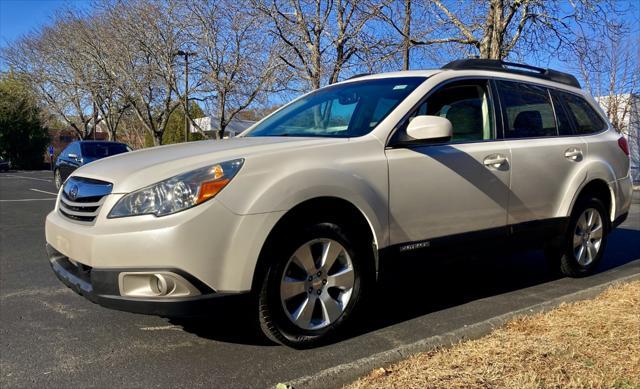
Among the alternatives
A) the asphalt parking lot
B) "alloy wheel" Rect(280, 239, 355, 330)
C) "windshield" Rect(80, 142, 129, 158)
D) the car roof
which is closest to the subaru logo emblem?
the asphalt parking lot

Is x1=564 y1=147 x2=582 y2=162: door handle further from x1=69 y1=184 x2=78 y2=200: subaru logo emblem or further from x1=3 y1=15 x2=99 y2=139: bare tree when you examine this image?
x1=3 y1=15 x2=99 y2=139: bare tree

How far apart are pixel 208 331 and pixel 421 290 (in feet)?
→ 6.79

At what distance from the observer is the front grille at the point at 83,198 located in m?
3.21

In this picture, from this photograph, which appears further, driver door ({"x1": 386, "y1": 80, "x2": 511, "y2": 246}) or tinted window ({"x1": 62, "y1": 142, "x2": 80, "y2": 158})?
tinted window ({"x1": 62, "y1": 142, "x2": 80, "y2": 158})

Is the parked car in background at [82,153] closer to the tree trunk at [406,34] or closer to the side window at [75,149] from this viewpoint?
the side window at [75,149]

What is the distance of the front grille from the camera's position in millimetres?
3209

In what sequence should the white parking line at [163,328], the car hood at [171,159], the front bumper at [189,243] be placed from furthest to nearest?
the white parking line at [163,328] < the car hood at [171,159] < the front bumper at [189,243]

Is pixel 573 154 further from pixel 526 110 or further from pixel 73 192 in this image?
pixel 73 192

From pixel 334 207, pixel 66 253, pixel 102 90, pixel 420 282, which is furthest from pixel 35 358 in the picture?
pixel 102 90

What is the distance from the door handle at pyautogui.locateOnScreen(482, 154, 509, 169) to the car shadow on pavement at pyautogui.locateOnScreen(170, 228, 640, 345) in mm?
719

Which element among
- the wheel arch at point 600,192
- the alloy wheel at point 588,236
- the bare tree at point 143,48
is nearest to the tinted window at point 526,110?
the wheel arch at point 600,192

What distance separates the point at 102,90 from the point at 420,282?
33.1 m

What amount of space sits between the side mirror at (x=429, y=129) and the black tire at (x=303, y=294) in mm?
801

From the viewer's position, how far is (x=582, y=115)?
5.45 metres
